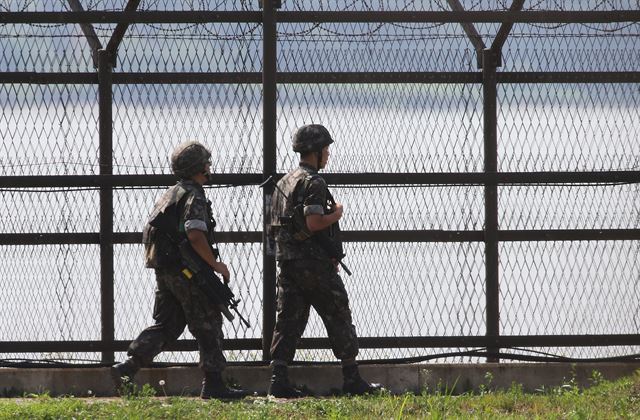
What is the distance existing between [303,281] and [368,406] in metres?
1.09

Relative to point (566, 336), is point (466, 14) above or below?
above

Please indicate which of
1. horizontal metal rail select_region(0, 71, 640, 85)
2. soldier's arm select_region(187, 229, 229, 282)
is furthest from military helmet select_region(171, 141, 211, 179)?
horizontal metal rail select_region(0, 71, 640, 85)

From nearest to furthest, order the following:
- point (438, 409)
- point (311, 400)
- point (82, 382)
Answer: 1. point (438, 409)
2. point (311, 400)
3. point (82, 382)

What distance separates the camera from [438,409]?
7.38m

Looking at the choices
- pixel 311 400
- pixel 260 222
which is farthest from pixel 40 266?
pixel 311 400

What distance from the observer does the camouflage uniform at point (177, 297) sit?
26.4 feet

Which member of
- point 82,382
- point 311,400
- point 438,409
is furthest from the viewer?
point 82,382

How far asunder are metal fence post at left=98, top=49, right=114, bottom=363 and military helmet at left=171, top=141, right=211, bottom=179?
69 cm

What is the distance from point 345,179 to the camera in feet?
28.4

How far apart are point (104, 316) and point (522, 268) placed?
9.44 feet

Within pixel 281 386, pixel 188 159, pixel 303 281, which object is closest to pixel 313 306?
pixel 303 281

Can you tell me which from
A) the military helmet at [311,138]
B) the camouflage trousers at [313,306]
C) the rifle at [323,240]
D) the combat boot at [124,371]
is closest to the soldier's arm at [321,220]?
the rifle at [323,240]

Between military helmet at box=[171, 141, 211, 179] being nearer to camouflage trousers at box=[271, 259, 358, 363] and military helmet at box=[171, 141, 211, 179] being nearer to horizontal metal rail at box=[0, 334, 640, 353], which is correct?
camouflage trousers at box=[271, 259, 358, 363]

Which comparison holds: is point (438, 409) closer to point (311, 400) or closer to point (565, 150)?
point (311, 400)
